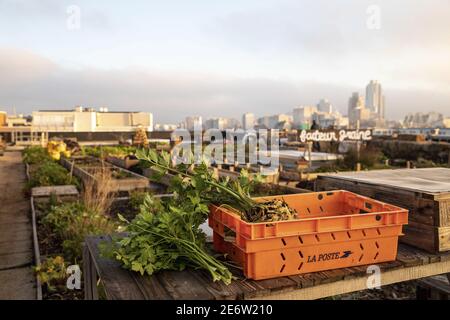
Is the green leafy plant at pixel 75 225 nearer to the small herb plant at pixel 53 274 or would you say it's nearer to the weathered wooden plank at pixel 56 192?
the small herb plant at pixel 53 274

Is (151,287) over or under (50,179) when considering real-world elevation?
over

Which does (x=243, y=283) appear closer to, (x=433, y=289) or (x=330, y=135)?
(x=433, y=289)

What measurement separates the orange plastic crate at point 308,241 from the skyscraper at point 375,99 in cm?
9868

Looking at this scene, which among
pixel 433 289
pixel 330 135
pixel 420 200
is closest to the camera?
pixel 420 200

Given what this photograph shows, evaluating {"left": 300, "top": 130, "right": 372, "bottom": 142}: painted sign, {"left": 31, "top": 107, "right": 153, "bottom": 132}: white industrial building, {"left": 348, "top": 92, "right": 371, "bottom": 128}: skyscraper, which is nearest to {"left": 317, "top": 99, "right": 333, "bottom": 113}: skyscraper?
{"left": 348, "top": 92, "right": 371, "bottom": 128}: skyscraper

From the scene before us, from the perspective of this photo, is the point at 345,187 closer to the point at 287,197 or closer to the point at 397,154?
the point at 287,197

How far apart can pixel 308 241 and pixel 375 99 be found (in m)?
104

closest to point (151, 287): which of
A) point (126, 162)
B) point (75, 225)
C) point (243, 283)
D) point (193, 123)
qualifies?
point (243, 283)

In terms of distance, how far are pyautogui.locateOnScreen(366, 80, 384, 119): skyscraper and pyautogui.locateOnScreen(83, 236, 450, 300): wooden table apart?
98660mm

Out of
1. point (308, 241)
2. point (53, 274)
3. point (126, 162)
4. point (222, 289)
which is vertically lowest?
point (53, 274)

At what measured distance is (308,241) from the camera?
210 centimetres

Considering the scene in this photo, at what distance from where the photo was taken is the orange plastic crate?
2016mm

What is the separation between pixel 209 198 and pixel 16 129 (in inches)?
1990

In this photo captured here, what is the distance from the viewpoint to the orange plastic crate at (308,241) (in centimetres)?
202
